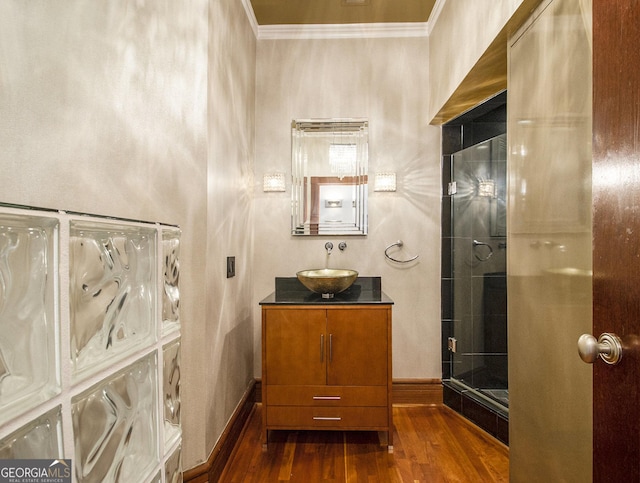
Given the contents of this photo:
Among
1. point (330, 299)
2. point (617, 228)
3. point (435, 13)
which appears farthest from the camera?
point (435, 13)

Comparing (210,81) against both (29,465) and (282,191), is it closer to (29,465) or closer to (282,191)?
(282,191)

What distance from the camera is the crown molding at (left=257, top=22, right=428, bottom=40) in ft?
9.24

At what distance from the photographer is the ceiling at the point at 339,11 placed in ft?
8.39

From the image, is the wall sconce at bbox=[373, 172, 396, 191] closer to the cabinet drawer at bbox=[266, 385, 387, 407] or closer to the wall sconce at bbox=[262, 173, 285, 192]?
the wall sconce at bbox=[262, 173, 285, 192]

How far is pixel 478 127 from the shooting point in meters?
2.69

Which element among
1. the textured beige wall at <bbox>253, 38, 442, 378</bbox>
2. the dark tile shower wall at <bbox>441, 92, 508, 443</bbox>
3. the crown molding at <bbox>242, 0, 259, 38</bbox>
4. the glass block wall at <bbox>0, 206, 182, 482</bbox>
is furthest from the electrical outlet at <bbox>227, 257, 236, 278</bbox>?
the crown molding at <bbox>242, 0, 259, 38</bbox>

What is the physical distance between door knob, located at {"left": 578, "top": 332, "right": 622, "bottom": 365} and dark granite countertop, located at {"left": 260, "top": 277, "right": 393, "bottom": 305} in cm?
135

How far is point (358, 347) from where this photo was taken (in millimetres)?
2182

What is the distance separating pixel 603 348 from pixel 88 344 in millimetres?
973

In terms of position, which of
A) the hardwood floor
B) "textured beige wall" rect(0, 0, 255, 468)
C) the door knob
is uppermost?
"textured beige wall" rect(0, 0, 255, 468)

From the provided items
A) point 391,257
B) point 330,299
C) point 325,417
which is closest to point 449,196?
point 391,257

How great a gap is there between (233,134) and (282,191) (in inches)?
27.7

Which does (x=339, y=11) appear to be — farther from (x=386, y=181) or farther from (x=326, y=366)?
(x=326, y=366)

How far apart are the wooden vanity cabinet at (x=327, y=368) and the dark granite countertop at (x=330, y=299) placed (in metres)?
0.04
